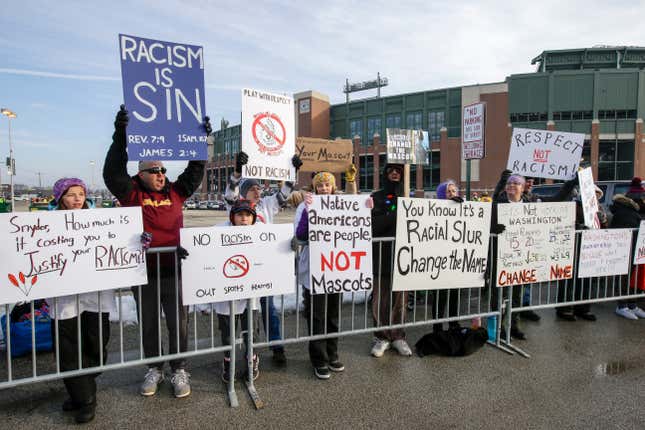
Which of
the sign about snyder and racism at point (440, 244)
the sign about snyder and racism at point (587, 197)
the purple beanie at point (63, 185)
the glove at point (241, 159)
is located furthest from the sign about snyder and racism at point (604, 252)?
the purple beanie at point (63, 185)

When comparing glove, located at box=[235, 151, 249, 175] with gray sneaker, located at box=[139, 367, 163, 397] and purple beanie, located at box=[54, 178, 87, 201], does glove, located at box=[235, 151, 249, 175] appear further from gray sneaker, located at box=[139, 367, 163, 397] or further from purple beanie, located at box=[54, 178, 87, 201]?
gray sneaker, located at box=[139, 367, 163, 397]

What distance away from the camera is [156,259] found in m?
3.50

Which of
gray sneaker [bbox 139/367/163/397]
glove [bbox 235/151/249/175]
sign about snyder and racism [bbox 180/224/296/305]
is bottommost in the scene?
gray sneaker [bbox 139/367/163/397]

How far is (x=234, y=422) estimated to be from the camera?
304 cm

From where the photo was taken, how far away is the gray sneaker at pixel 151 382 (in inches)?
136

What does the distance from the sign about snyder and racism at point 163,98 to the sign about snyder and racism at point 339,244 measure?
1.26 metres

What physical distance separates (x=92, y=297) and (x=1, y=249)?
72 centimetres

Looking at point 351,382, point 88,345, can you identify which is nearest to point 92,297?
point 88,345

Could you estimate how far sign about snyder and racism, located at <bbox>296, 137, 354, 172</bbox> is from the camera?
5.13 metres

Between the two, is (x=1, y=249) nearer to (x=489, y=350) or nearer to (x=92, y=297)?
(x=92, y=297)

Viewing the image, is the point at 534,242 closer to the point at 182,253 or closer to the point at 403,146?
the point at 403,146

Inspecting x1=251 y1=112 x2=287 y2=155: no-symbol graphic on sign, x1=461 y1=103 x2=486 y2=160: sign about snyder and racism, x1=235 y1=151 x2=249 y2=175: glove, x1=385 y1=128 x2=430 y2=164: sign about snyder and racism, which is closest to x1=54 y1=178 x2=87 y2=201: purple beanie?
x1=235 y1=151 x2=249 y2=175: glove

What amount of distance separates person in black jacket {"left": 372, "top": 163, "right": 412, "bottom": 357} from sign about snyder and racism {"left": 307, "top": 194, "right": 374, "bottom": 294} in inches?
15.4

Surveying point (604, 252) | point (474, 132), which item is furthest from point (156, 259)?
point (474, 132)
